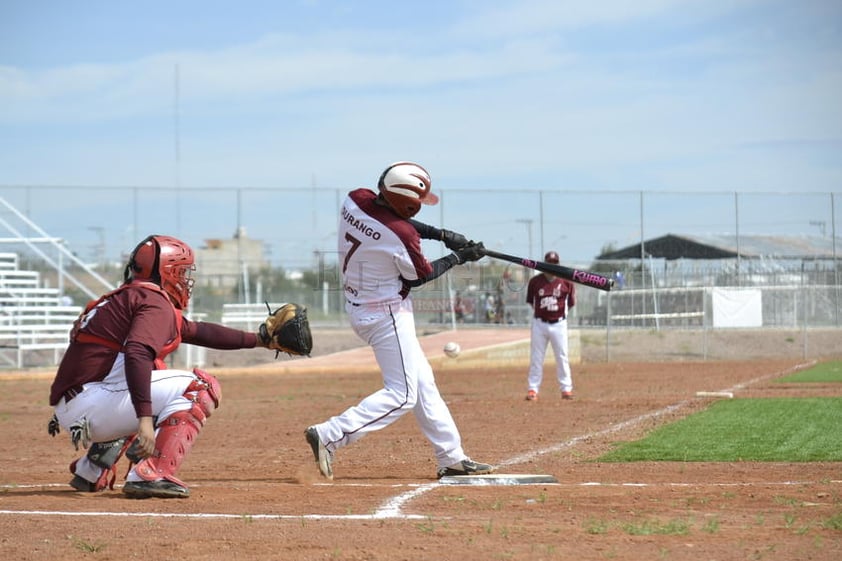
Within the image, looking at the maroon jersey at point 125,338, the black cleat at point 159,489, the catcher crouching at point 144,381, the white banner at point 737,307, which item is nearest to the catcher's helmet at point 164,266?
the catcher crouching at point 144,381

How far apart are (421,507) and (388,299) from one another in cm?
181

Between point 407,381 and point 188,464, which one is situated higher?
point 407,381

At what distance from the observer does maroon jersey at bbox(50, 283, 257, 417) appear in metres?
6.75

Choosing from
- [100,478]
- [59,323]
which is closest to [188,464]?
[100,478]

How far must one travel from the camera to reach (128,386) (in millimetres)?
6793

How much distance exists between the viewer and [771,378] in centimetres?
2089

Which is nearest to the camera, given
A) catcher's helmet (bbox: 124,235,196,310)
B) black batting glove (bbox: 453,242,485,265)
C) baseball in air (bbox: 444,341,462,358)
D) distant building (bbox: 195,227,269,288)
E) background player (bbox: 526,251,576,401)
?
catcher's helmet (bbox: 124,235,196,310)

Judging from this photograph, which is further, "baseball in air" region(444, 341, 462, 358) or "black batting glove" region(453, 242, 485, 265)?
"baseball in air" region(444, 341, 462, 358)

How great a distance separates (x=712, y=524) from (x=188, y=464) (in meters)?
5.12

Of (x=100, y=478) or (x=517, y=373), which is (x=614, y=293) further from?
(x=100, y=478)

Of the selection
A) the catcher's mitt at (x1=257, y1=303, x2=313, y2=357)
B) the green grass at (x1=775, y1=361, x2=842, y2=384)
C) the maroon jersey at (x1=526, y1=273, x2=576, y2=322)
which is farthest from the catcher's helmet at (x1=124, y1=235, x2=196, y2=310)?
the green grass at (x1=775, y1=361, x2=842, y2=384)

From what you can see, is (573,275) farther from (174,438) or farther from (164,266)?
(174,438)

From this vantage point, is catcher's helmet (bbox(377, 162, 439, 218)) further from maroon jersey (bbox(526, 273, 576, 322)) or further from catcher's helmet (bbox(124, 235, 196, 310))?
maroon jersey (bbox(526, 273, 576, 322))

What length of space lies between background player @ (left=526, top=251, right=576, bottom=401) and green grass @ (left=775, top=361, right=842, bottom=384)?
500 centimetres
